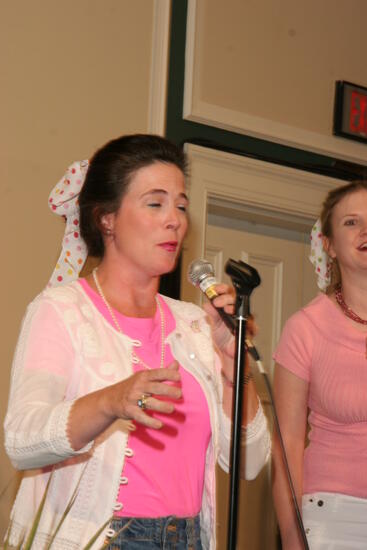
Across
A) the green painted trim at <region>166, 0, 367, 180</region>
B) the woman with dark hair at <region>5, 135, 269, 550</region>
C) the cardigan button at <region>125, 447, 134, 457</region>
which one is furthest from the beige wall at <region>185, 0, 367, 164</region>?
the cardigan button at <region>125, 447, 134, 457</region>

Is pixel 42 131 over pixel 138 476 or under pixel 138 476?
over

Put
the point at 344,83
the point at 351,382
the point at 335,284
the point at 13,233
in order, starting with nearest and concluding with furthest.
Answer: the point at 351,382, the point at 335,284, the point at 13,233, the point at 344,83

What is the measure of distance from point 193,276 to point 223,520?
2152mm

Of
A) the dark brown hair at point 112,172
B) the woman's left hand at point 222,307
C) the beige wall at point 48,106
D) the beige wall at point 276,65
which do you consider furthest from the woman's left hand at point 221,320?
the beige wall at point 276,65

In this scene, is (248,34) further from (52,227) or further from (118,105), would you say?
(52,227)

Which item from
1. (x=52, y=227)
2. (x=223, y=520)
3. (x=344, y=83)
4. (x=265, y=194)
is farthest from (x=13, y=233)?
(x=344, y=83)

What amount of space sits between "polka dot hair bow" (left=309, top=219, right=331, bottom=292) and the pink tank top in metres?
1.04

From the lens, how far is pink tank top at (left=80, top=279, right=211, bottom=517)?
178 centimetres

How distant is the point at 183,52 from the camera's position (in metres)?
3.69

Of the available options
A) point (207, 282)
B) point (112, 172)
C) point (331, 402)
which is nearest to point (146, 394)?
point (207, 282)

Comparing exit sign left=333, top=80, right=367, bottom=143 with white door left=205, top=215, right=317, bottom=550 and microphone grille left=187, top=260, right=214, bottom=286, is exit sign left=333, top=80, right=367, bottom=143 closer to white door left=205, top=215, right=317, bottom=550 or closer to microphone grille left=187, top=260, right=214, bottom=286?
white door left=205, top=215, right=317, bottom=550

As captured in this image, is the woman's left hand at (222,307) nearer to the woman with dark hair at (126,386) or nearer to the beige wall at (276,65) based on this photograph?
the woman with dark hair at (126,386)

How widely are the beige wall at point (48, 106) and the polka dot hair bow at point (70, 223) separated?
761 mm

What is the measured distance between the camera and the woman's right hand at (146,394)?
1.35 m
